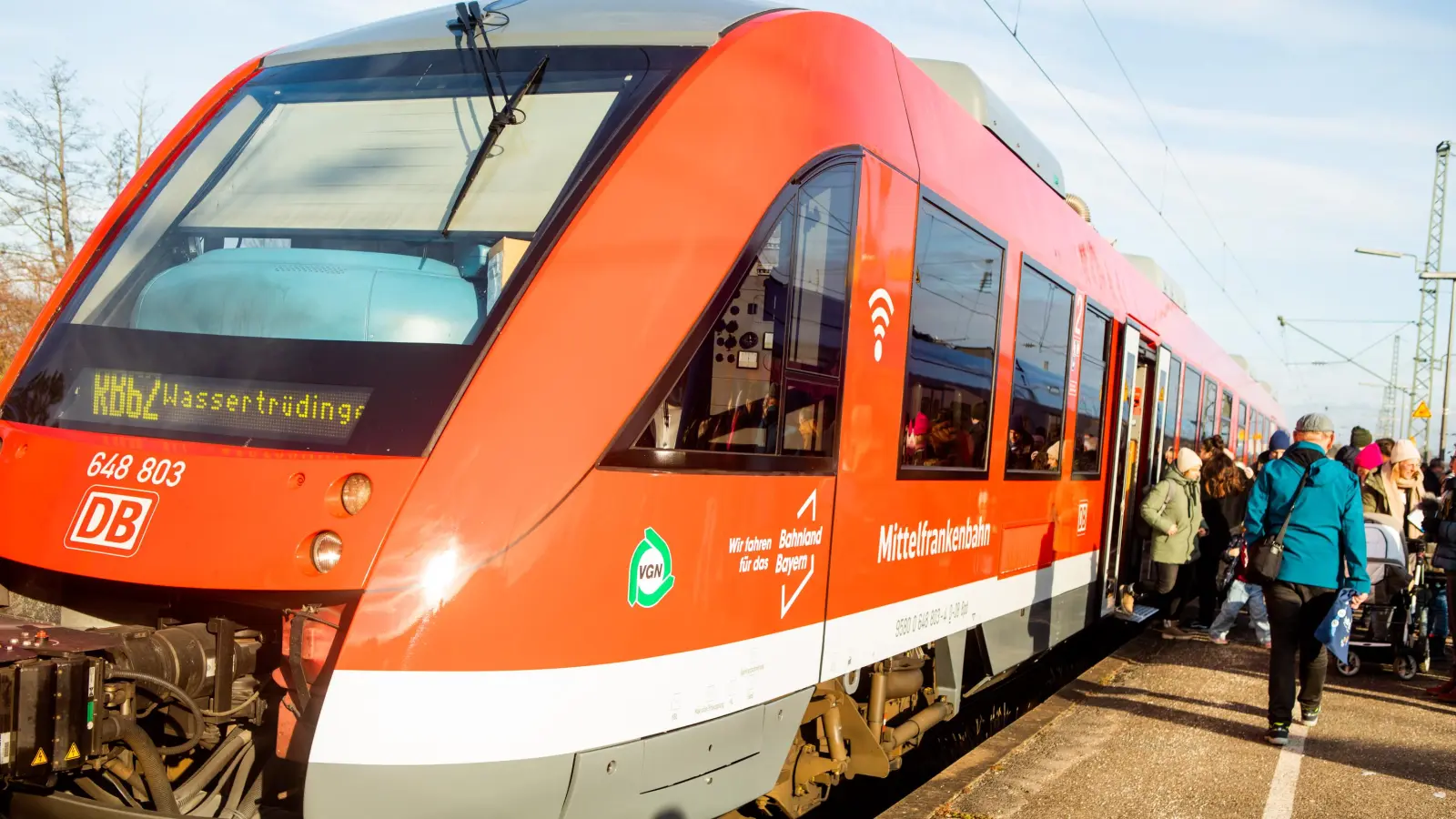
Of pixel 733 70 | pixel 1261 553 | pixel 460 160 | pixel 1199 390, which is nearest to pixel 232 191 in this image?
pixel 460 160

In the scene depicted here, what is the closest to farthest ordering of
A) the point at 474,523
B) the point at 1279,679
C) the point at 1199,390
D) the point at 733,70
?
the point at 474,523, the point at 733,70, the point at 1279,679, the point at 1199,390

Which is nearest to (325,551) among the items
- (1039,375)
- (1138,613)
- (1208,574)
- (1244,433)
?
(1039,375)

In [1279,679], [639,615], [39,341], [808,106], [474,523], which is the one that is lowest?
[1279,679]

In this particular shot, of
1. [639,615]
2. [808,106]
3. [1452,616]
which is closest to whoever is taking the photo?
[639,615]

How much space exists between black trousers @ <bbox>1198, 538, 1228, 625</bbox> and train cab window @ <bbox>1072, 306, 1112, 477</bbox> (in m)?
4.51

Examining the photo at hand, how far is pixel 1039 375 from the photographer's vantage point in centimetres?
729

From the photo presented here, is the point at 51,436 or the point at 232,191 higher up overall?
the point at 232,191

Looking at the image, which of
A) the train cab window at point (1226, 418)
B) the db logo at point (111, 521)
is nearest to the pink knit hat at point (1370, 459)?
the train cab window at point (1226, 418)

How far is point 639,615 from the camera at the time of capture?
3.88 metres

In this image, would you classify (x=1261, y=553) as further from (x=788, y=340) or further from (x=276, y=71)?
(x=276, y=71)

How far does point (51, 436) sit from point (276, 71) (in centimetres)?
171

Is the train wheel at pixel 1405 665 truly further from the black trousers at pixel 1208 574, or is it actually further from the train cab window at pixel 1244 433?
the train cab window at pixel 1244 433

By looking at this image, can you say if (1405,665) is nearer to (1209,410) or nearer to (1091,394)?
(1091,394)

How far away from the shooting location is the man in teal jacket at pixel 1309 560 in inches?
282
